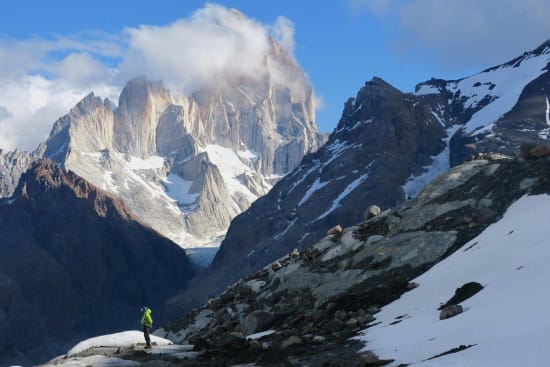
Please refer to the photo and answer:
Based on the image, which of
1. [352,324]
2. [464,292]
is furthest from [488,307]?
[352,324]

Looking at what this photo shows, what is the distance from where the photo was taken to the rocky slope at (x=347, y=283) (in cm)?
3036

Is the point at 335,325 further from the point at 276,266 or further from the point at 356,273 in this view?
the point at 276,266

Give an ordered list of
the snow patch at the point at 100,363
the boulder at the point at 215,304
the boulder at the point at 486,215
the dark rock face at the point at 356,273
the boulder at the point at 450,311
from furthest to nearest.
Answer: the boulder at the point at 215,304 < the boulder at the point at 486,215 < the dark rock face at the point at 356,273 < the snow patch at the point at 100,363 < the boulder at the point at 450,311

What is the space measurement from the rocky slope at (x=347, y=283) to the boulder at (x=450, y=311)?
0.24 ft

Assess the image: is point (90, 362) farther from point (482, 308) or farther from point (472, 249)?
point (472, 249)

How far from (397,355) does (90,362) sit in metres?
15.3

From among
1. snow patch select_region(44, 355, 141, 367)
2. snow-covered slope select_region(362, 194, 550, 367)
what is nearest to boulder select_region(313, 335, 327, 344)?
snow-covered slope select_region(362, 194, 550, 367)

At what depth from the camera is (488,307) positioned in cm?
2403

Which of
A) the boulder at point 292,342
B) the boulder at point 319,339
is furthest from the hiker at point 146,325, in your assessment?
the boulder at point 319,339

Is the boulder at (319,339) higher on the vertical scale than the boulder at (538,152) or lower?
lower

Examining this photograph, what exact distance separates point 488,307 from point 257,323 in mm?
20111

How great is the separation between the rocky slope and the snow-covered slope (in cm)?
75

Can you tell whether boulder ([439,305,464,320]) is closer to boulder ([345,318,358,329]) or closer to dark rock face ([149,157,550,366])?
dark rock face ([149,157,550,366])

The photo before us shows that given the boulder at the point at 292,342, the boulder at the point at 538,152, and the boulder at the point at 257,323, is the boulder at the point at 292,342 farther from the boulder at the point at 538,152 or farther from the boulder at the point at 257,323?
the boulder at the point at 538,152
